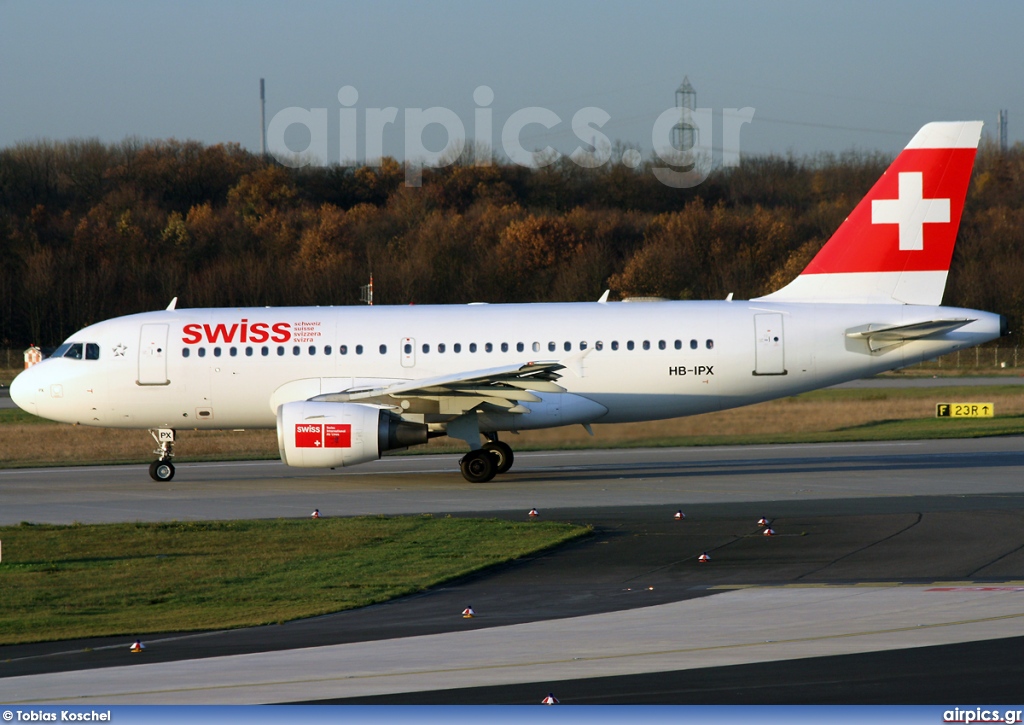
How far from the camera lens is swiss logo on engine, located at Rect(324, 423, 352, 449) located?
2077cm

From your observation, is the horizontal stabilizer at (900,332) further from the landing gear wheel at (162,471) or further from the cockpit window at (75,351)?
the cockpit window at (75,351)

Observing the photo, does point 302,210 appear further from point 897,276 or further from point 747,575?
point 747,575

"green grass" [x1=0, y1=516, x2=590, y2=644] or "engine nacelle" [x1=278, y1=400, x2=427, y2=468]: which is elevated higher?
"engine nacelle" [x1=278, y1=400, x2=427, y2=468]

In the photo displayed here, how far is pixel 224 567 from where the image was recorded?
14.3 meters

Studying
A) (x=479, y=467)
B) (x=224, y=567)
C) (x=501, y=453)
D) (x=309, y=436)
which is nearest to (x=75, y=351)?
(x=309, y=436)

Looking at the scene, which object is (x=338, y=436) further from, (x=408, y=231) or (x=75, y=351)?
(x=408, y=231)

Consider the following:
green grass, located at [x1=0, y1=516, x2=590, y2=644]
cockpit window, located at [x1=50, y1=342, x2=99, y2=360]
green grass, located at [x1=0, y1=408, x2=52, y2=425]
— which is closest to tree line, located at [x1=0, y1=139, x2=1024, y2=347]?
green grass, located at [x1=0, y1=408, x2=52, y2=425]

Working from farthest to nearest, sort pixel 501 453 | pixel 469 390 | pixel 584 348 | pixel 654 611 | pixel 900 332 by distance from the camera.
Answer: pixel 501 453, pixel 584 348, pixel 900 332, pixel 469 390, pixel 654 611

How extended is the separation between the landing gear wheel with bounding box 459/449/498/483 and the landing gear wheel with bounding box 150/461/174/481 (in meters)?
6.38

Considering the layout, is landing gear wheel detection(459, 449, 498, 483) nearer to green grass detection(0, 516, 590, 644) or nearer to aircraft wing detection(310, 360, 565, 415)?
aircraft wing detection(310, 360, 565, 415)

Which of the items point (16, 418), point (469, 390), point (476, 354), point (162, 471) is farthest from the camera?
point (16, 418)

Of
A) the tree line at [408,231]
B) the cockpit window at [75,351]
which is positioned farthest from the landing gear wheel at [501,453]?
the tree line at [408,231]

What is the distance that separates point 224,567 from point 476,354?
935 cm

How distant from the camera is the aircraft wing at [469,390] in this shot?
2091 centimetres
